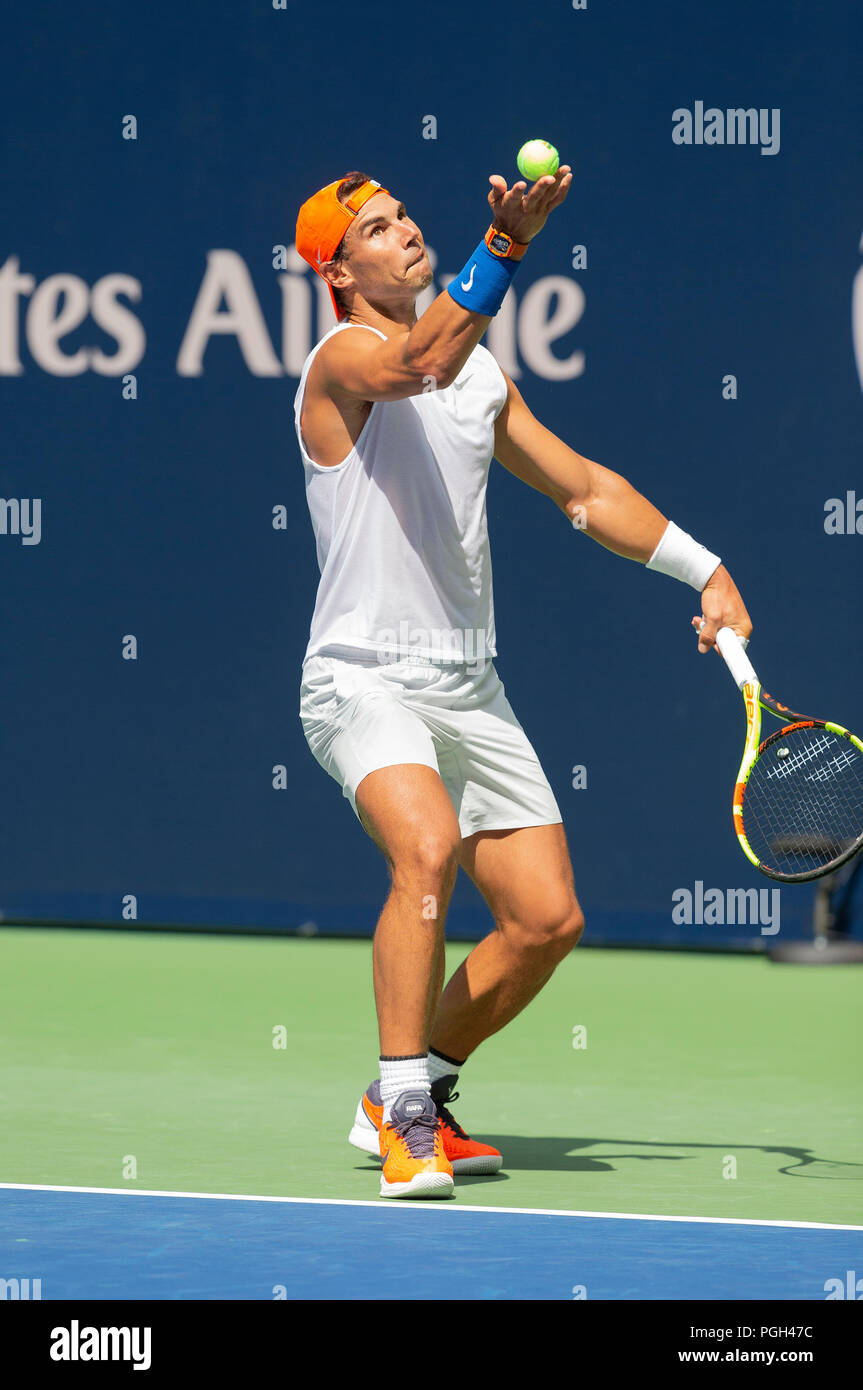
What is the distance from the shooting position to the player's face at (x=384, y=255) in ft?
14.3

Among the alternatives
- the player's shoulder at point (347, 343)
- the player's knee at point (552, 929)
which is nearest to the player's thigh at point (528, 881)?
the player's knee at point (552, 929)

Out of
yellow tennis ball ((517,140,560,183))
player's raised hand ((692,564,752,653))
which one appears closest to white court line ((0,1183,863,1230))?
player's raised hand ((692,564,752,653))

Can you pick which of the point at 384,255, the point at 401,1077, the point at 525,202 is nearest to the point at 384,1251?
the point at 401,1077

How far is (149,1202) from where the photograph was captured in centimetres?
389

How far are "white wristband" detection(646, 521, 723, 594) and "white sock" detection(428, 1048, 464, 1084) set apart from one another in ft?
3.56

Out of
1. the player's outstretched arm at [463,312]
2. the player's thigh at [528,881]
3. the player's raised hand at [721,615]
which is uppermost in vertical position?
the player's outstretched arm at [463,312]

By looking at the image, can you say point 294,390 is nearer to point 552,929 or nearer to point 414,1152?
point 552,929

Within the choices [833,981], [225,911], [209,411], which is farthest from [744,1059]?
[209,411]

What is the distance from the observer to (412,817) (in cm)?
403

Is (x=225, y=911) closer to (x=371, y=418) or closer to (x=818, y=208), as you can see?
(x=818, y=208)

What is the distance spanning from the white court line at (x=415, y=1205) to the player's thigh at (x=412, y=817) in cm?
60

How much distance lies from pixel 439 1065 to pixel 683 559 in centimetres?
115

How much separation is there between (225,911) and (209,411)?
6.12 ft

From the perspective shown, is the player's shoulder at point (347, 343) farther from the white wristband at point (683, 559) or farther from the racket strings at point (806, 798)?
the racket strings at point (806, 798)
